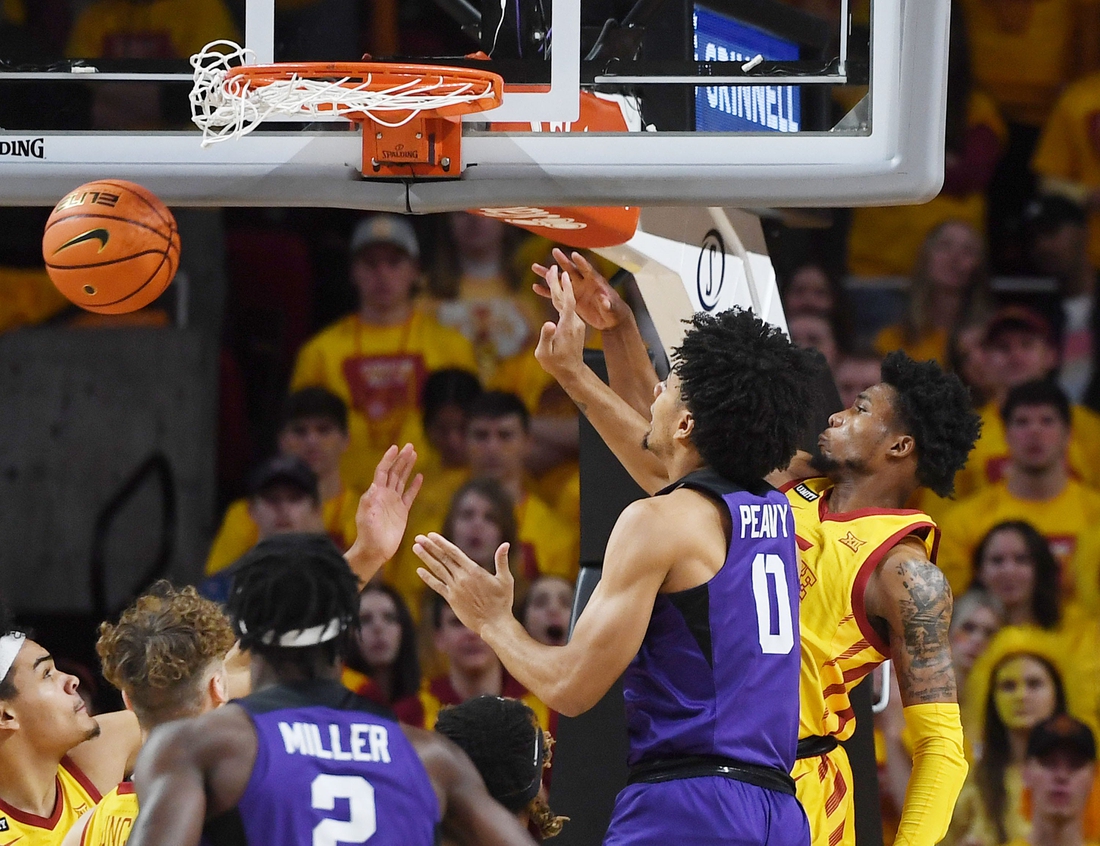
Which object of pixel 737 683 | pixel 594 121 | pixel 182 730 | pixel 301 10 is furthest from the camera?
pixel 301 10

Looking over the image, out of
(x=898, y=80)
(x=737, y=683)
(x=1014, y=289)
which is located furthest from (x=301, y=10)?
(x=737, y=683)

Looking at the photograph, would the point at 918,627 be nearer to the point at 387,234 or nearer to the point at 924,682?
the point at 924,682

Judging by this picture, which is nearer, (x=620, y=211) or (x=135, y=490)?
(x=620, y=211)

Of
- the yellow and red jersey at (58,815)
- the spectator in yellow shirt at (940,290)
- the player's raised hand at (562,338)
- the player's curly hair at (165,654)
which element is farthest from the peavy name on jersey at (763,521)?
the spectator in yellow shirt at (940,290)

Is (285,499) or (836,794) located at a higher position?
(285,499)

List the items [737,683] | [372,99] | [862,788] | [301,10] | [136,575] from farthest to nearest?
[301,10] → [136,575] → [862,788] → [372,99] → [737,683]

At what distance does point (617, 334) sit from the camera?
168 inches

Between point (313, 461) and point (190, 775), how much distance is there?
14.4 ft

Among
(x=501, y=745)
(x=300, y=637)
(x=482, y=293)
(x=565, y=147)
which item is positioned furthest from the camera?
(x=482, y=293)

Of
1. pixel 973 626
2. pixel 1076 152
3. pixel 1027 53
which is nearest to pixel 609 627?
pixel 973 626

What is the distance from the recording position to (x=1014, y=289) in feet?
23.6

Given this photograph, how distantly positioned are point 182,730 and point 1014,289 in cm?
550

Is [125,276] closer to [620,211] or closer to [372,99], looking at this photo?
[372,99]

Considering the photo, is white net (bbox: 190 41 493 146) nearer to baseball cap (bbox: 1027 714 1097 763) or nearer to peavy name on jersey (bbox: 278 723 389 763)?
peavy name on jersey (bbox: 278 723 389 763)
